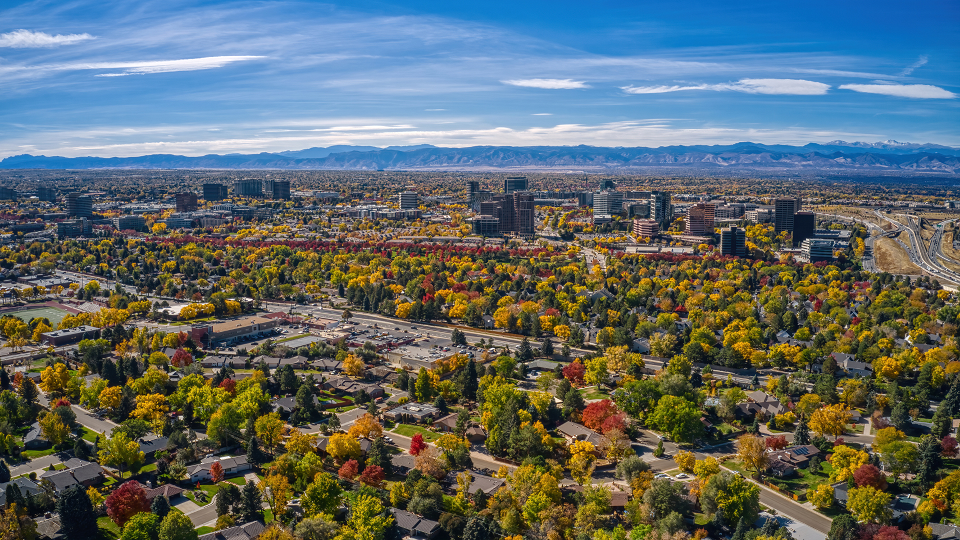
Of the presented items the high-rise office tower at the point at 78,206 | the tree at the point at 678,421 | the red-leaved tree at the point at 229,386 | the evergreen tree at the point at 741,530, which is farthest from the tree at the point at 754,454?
the high-rise office tower at the point at 78,206

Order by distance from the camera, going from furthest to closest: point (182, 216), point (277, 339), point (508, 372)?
point (182, 216)
point (277, 339)
point (508, 372)

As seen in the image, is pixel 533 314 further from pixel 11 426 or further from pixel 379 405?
pixel 11 426

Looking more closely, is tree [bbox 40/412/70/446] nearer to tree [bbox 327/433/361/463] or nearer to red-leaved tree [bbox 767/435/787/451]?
tree [bbox 327/433/361/463]

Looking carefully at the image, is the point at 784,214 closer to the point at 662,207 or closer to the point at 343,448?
the point at 662,207

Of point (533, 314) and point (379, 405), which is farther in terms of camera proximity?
point (533, 314)

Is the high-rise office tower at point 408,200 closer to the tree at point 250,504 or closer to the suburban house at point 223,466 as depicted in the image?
the suburban house at point 223,466

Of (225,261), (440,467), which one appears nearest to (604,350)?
(440,467)

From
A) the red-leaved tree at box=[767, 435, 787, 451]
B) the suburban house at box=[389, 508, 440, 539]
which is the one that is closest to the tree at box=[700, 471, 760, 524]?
the red-leaved tree at box=[767, 435, 787, 451]
